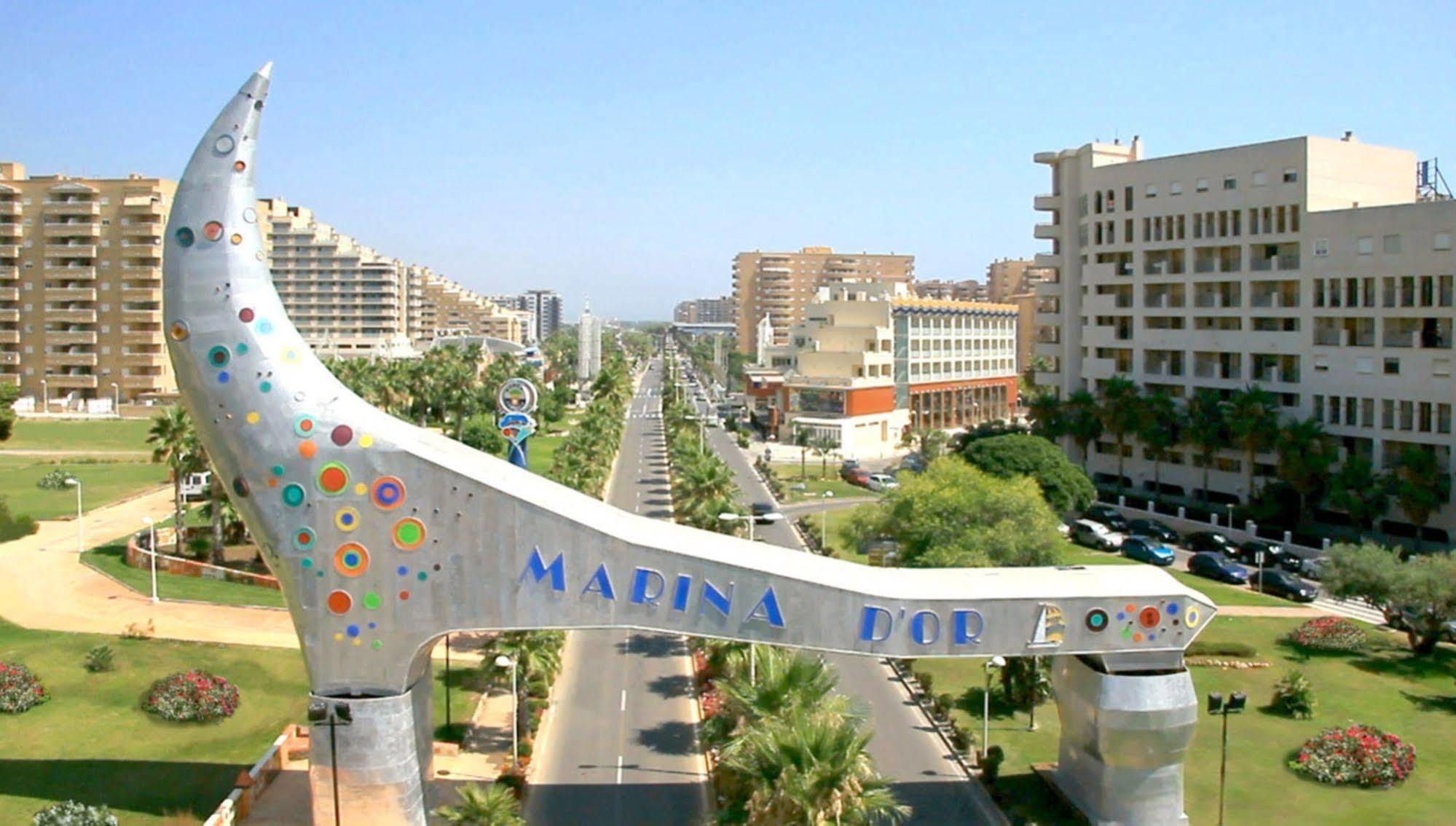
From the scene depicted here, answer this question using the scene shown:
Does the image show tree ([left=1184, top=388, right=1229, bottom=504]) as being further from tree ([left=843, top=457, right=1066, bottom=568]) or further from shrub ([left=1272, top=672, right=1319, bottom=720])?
shrub ([left=1272, top=672, right=1319, bottom=720])

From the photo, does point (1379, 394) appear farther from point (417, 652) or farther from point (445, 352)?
point (445, 352)

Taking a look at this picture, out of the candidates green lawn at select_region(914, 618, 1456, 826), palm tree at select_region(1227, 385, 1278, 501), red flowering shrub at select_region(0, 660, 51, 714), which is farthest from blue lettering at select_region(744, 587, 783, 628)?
palm tree at select_region(1227, 385, 1278, 501)

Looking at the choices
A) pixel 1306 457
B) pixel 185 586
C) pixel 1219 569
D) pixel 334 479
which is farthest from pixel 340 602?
pixel 1306 457

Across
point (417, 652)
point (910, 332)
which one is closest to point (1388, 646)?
point (417, 652)

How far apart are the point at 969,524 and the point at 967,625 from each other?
20352 mm

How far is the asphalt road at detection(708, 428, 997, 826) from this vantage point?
34.0m

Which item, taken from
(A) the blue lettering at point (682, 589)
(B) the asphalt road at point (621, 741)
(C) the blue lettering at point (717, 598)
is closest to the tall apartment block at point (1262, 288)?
(B) the asphalt road at point (621, 741)

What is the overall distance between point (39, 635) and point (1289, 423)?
218 feet

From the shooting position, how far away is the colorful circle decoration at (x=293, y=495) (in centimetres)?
2936

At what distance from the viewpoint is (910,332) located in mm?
131125

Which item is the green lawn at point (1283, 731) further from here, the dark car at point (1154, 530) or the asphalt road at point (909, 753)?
the dark car at point (1154, 530)

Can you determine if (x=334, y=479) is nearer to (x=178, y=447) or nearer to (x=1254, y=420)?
(x=178, y=447)

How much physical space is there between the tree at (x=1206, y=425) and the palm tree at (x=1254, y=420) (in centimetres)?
105

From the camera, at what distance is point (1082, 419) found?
Result: 91.0 metres
